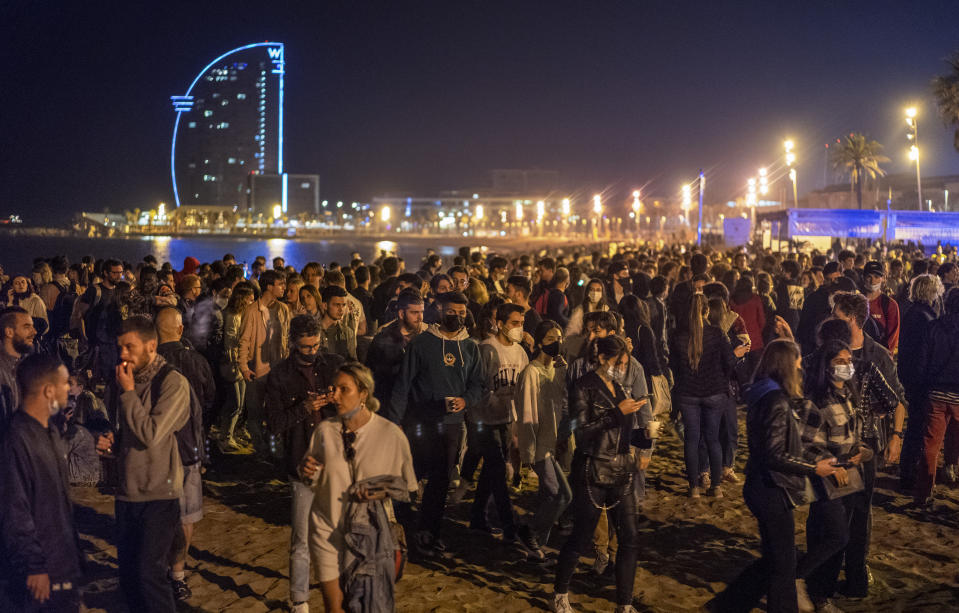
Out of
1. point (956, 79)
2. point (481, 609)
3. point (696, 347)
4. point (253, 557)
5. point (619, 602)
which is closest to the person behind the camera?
point (619, 602)

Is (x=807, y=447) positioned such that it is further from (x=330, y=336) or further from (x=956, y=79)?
(x=956, y=79)

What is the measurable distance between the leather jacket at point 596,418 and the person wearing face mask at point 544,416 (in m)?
0.86

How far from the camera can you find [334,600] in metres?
3.91

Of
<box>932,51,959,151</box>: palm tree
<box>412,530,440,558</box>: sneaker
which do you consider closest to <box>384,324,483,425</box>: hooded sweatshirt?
<box>412,530,440,558</box>: sneaker

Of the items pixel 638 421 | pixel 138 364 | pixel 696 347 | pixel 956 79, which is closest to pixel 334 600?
pixel 138 364

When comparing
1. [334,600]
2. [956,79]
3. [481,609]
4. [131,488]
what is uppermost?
[956,79]

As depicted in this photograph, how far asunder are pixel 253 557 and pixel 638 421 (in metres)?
3.06

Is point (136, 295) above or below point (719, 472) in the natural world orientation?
above

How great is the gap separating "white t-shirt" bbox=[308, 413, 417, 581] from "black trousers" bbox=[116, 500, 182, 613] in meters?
0.82

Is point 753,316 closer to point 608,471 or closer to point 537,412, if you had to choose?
point 537,412

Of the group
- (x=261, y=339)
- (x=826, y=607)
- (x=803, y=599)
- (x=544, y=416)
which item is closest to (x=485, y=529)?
(x=544, y=416)

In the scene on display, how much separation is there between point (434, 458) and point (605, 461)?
161cm

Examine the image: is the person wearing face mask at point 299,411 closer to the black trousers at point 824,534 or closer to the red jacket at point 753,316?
the black trousers at point 824,534

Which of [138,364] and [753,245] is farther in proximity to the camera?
[753,245]
